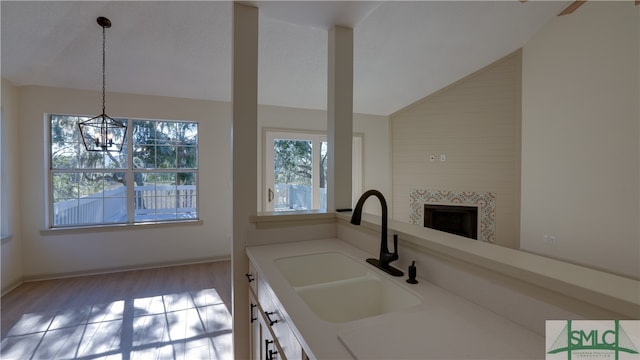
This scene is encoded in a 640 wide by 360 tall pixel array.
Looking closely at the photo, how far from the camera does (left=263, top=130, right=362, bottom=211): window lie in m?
4.50

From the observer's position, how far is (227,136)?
425 centimetres

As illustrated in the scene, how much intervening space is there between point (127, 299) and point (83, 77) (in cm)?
258

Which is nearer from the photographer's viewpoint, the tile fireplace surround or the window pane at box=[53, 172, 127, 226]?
the window pane at box=[53, 172, 127, 226]

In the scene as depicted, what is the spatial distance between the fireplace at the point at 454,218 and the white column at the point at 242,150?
3.72 metres

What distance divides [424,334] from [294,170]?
4.01 meters

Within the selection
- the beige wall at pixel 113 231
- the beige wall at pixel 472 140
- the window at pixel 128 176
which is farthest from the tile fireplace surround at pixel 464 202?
the window at pixel 128 176

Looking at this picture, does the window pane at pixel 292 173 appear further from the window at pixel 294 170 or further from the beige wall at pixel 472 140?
the beige wall at pixel 472 140

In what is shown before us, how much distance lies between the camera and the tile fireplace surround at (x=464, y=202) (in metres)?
4.28

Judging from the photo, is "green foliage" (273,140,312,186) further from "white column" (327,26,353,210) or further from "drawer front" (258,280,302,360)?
"drawer front" (258,280,302,360)

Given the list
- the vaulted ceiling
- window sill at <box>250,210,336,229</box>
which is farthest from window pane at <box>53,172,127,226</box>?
window sill at <box>250,210,336,229</box>

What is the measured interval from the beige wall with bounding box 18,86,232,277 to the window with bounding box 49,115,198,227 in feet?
0.44

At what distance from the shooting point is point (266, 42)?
9.75ft

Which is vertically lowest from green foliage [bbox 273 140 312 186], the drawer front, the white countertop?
the drawer front

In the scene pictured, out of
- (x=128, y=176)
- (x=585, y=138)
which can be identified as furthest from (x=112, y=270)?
(x=585, y=138)
